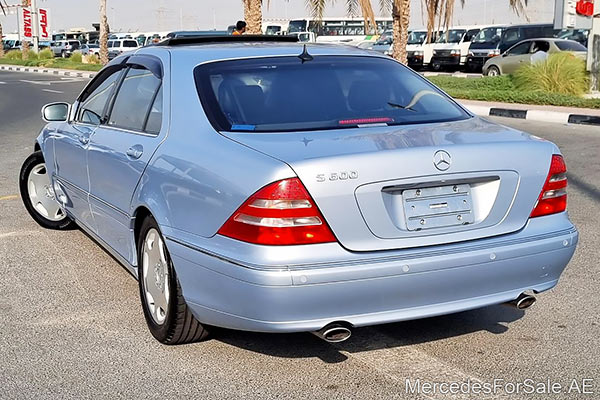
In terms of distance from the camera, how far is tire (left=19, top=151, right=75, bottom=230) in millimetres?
6758

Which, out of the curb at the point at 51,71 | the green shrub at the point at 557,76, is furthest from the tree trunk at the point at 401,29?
the curb at the point at 51,71

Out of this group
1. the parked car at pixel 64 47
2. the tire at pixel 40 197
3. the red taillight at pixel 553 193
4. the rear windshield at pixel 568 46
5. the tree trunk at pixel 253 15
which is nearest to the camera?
the red taillight at pixel 553 193

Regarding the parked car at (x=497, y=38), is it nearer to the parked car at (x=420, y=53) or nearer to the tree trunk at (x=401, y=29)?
the parked car at (x=420, y=53)

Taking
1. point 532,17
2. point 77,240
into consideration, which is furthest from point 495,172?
point 532,17

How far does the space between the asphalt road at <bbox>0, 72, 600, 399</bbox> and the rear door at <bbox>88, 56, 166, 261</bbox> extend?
44 centimetres

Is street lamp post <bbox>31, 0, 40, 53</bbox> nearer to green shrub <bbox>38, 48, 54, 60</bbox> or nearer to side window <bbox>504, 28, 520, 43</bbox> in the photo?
green shrub <bbox>38, 48, 54, 60</bbox>

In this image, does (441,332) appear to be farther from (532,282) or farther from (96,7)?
(96,7)

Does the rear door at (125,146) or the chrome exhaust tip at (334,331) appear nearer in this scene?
the chrome exhaust tip at (334,331)

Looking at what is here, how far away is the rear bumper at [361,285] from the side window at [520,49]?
24191 millimetres

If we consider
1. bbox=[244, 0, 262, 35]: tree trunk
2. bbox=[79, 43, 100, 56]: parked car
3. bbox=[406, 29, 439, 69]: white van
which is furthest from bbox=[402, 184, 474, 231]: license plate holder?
bbox=[79, 43, 100, 56]: parked car

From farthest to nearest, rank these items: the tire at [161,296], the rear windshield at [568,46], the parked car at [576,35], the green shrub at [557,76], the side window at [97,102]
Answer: the parked car at [576,35]
the rear windshield at [568,46]
the green shrub at [557,76]
the side window at [97,102]
the tire at [161,296]

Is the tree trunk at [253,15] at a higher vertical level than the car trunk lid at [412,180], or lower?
higher

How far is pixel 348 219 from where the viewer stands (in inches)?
139

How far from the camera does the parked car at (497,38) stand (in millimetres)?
31594
